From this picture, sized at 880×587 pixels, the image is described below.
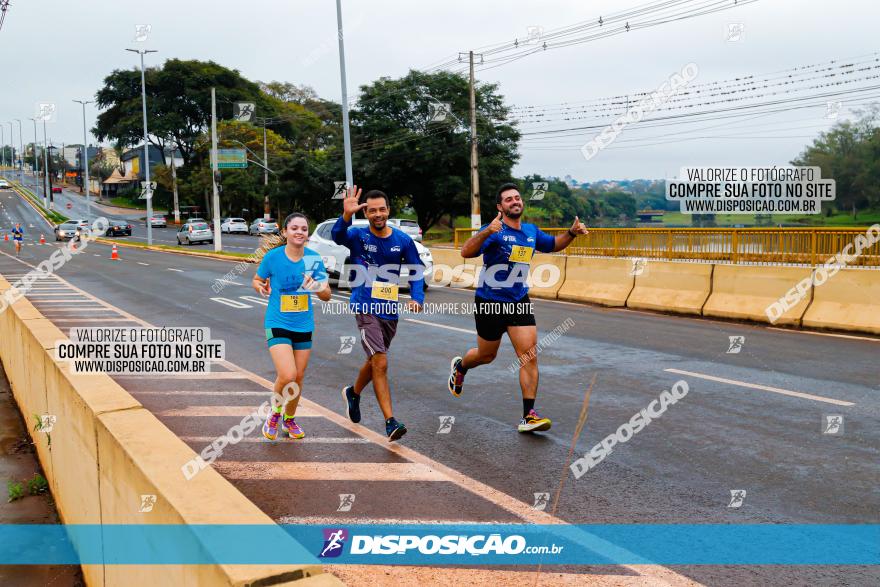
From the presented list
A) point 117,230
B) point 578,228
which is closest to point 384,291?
point 578,228

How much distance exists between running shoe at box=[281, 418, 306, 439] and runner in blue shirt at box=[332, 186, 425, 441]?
0.76m

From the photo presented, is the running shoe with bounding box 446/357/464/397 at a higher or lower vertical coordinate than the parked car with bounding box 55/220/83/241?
lower

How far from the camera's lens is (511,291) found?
6770 mm

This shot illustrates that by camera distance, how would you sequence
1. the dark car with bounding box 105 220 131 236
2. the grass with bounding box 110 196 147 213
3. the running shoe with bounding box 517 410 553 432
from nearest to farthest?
the running shoe with bounding box 517 410 553 432 < the dark car with bounding box 105 220 131 236 < the grass with bounding box 110 196 147 213

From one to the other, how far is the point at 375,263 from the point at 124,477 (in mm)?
3345

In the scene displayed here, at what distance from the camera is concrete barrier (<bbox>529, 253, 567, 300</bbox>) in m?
17.8

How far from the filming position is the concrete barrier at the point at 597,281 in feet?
52.7

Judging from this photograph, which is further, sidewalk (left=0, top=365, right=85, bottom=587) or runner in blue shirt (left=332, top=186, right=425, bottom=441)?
runner in blue shirt (left=332, top=186, right=425, bottom=441)

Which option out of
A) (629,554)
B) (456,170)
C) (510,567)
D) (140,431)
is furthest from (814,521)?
(456,170)

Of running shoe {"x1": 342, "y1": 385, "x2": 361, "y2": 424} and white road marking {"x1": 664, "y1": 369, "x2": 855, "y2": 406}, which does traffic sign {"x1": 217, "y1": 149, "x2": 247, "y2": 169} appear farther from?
running shoe {"x1": 342, "y1": 385, "x2": 361, "y2": 424}

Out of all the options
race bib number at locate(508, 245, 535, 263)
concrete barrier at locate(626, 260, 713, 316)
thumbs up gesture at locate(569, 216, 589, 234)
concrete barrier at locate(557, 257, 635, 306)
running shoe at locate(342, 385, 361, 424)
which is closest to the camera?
race bib number at locate(508, 245, 535, 263)

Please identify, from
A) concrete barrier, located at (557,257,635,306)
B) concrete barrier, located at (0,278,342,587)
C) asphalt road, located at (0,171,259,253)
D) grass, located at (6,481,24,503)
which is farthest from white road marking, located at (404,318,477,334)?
asphalt road, located at (0,171,259,253)

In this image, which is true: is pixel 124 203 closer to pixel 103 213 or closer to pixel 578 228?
pixel 103 213

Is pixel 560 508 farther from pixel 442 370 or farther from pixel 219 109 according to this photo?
pixel 219 109
